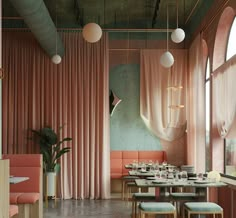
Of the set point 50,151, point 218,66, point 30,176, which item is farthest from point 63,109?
point 218,66

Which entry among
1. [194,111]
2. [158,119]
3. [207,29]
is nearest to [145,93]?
[158,119]

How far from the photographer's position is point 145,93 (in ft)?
36.5

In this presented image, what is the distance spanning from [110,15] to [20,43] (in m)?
2.08

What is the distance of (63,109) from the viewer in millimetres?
10477

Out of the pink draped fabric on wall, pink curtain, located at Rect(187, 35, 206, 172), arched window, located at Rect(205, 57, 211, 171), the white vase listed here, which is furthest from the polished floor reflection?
arched window, located at Rect(205, 57, 211, 171)

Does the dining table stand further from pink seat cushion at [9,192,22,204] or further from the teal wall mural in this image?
the teal wall mural

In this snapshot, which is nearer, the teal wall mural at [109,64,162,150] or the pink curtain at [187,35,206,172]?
the pink curtain at [187,35,206,172]

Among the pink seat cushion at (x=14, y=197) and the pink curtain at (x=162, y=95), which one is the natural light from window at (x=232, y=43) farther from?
the pink seat cushion at (x=14, y=197)

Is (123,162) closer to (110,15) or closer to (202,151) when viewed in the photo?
(202,151)

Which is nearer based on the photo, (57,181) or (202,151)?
(202,151)

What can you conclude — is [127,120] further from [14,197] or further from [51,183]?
[14,197]

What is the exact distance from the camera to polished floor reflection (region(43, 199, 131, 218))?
8.05 metres

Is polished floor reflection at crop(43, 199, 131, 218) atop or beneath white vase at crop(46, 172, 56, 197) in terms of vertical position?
beneath

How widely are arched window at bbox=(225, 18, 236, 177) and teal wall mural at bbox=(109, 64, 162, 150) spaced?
3.09m
